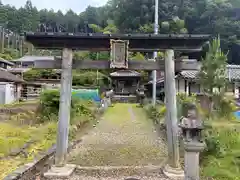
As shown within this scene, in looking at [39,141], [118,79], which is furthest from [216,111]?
[118,79]

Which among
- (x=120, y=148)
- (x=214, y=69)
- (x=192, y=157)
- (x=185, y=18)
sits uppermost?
(x=185, y=18)

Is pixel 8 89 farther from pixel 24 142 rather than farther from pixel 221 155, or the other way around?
pixel 221 155

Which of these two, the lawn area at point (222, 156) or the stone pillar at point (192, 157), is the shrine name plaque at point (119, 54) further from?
the lawn area at point (222, 156)

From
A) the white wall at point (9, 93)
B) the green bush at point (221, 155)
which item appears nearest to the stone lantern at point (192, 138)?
the green bush at point (221, 155)

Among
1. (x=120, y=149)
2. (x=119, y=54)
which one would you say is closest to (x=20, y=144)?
(x=120, y=149)

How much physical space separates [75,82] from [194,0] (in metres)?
34.7

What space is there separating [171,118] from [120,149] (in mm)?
3286

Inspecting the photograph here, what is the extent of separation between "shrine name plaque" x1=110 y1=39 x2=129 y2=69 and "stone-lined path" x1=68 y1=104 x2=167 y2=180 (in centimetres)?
290

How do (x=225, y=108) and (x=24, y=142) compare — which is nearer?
(x=24, y=142)

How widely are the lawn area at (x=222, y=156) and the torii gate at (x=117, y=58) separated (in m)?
0.88

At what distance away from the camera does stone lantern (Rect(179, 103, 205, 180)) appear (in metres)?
4.52

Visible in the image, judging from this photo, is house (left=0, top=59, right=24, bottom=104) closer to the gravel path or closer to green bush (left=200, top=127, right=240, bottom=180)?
the gravel path

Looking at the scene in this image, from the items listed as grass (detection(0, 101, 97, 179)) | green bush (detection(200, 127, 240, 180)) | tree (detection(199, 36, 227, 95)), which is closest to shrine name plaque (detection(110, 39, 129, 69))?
green bush (detection(200, 127, 240, 180))

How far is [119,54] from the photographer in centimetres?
654
